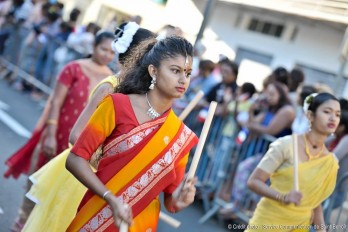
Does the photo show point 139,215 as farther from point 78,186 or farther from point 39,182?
point 39,182

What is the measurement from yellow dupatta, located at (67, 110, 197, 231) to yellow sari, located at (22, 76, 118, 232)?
0.32 m

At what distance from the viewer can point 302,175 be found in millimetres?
3701

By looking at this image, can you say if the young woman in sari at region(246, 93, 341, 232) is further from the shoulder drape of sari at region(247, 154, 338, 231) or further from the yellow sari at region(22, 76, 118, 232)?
the yellow sari at region(22, 76, 118, 232)

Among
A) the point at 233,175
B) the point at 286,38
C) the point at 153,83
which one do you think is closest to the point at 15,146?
the point at 233,175

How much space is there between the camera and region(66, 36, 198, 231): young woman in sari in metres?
2.64

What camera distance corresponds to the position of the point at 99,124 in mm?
2637

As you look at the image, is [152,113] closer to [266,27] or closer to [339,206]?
[339,206]

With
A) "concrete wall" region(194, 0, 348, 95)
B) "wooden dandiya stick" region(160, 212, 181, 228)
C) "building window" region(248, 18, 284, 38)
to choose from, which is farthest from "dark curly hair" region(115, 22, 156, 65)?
"building window" region(248, 18, 284, 38)

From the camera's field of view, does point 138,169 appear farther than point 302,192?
No

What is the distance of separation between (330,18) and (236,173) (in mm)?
6714

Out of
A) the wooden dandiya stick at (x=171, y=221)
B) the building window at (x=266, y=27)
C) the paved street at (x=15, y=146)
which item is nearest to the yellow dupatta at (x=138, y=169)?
the wooden dandiya stick at (x=171, y=221)

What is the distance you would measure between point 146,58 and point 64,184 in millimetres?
993

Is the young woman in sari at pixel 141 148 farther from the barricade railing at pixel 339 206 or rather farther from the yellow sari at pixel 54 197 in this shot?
the barricade railing at pixel 339 206

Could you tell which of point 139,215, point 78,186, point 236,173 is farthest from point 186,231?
point 139,215
